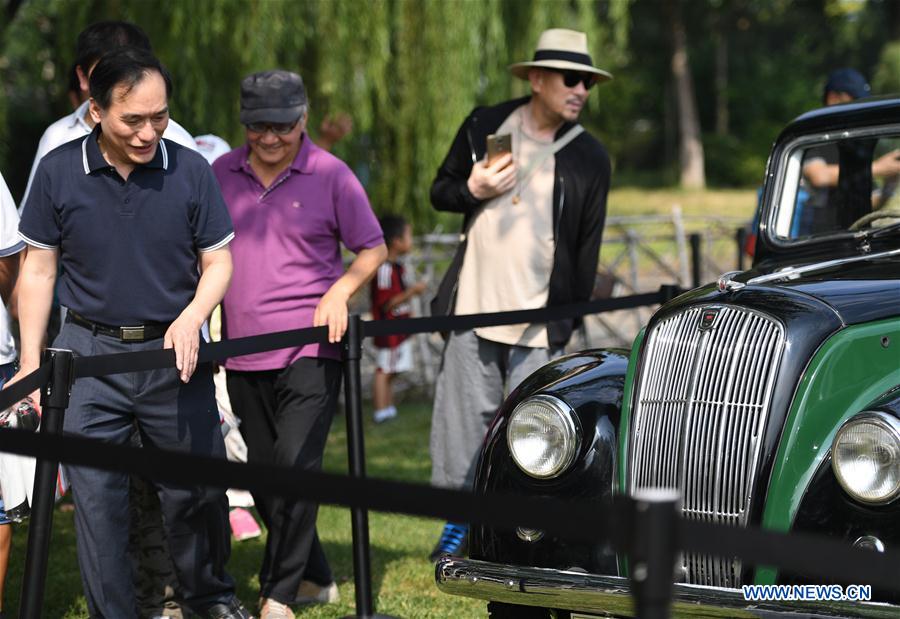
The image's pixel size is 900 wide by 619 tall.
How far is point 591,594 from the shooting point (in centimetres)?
380

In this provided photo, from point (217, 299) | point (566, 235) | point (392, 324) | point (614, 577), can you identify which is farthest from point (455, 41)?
point (614, 577)

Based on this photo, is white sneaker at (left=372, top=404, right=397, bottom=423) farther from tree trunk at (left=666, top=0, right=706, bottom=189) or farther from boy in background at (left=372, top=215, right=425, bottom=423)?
tree trunk at (left=666, top=0, right=706, bottom=189)

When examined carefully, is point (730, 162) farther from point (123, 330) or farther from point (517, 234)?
point (123, 330)

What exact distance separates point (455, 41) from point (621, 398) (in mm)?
7282

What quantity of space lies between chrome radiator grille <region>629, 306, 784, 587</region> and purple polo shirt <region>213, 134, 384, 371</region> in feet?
4.77

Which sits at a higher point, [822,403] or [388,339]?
[822,403]

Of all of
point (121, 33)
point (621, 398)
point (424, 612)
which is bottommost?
point (424, 612)

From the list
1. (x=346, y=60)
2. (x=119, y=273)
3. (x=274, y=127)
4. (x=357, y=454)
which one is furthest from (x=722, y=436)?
(x=346, y=60)

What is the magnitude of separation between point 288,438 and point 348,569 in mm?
1184

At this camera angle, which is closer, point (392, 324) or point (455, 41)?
point (392, 324)

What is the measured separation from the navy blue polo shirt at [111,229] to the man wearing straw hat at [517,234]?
169cm

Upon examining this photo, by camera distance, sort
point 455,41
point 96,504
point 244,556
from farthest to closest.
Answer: point 455,41
point 244,556
point 96,504

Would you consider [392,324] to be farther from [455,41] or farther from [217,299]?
[455,41]

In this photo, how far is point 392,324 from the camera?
16.6 ft
